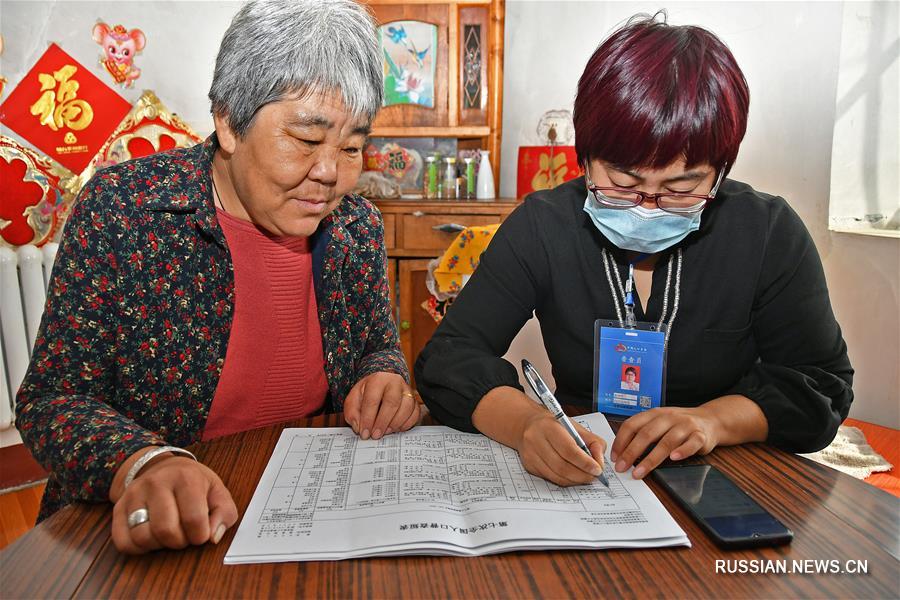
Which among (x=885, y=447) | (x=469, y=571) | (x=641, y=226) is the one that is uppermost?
(x=641, y=226)

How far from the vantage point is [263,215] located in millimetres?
1183

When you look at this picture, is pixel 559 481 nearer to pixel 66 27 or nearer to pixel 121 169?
pixel 121 169

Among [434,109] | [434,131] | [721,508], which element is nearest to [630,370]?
[721,508]

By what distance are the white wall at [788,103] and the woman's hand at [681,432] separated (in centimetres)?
247

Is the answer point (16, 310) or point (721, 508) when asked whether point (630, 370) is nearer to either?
point (721, 508)

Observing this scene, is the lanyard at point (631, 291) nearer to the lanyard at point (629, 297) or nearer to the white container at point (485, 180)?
the lanyard at point (629, 297)

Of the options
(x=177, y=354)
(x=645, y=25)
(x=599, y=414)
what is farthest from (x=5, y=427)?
(x=645, y=25)

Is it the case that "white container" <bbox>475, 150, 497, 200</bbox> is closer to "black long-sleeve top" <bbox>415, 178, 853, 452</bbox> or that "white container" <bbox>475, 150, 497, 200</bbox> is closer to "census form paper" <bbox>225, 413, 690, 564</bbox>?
"black long-sleeve top" <bbox>415, 178, 853, 452</bbox>

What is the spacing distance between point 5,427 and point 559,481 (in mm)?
2838

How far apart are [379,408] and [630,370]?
17.4 inches

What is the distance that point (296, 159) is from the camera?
1.09m

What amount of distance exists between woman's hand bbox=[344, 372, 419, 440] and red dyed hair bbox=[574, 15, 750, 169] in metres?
0.51

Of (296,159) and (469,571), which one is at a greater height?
(296,159)

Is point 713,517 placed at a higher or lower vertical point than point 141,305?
lower
